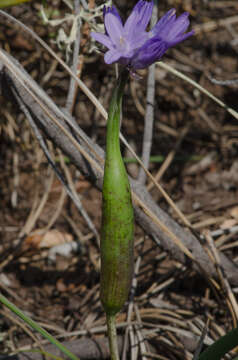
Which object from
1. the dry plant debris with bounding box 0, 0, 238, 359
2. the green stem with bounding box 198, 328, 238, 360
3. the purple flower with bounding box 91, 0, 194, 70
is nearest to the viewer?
the purple flower with bounding box 91, 0, 194, 70

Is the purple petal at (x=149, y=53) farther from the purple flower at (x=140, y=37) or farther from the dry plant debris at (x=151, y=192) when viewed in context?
the dry plant debris at (x=151, y=192)

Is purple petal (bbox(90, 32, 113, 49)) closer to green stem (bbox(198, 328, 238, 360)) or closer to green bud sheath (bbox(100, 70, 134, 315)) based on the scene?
green bud sheath (bbox(100, 70, 134, 315))

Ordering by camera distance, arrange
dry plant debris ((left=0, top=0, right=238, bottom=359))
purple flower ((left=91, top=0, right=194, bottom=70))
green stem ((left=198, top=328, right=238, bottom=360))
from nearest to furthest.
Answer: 1. purple flower ((left=91, top=0, right=194, bottom=70))
2. green stem ((left=198, top=328, right=238, bottom=360))
3. dry plant debris ((left=0, top=0, right=238, bottom=359))

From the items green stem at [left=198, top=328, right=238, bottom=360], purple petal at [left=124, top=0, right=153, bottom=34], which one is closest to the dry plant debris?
green stem at [left=198, top=328, right=238, bottom=360]

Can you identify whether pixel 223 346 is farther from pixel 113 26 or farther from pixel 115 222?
pixel 113 26

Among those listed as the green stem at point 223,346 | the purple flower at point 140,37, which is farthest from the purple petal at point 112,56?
the green stem at point 223,346

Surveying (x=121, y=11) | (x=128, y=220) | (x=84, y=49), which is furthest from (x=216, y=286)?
(x=121, y=11)

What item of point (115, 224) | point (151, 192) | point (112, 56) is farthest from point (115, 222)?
point (151, 192)
